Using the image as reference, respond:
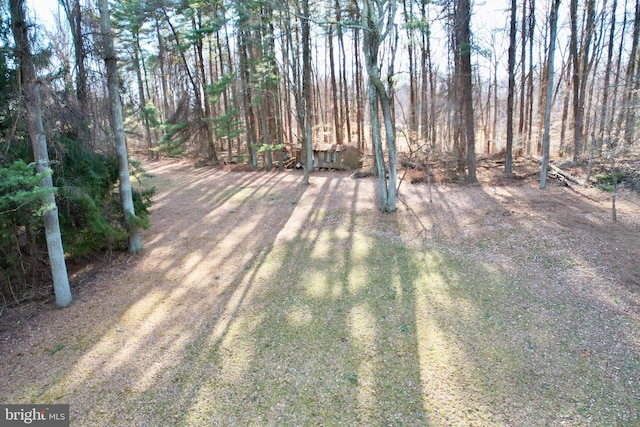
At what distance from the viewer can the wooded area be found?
6.02 m

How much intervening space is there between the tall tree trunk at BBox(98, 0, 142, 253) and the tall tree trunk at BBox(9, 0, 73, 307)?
1998 mm

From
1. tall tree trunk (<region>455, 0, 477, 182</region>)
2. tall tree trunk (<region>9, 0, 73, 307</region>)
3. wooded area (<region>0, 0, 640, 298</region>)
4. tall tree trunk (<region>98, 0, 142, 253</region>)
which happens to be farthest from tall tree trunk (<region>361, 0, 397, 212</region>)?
tall tree trunk (<region>9, 0, 73, 307</region>)

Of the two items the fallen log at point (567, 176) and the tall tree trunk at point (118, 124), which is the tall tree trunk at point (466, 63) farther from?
the tall tree trunk at point (118, 124)

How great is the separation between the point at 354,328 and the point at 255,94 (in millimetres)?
15776

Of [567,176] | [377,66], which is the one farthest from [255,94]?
[567,176]

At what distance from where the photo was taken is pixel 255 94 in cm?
1836

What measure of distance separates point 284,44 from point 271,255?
498 inches

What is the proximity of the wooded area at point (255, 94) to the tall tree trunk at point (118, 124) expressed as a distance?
0.10 ft

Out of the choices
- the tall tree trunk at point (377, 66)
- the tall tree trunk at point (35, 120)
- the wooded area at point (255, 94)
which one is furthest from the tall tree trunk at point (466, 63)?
the tall tree trunk at point (35, 120)

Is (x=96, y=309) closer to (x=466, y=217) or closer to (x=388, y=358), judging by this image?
(x=388, y=358)

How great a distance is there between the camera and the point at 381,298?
613 centimetres

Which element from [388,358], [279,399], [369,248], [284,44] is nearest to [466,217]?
[369,248]

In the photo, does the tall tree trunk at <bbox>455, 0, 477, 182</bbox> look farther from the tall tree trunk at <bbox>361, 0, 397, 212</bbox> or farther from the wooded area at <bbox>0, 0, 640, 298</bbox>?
the tall tree trunk at <bbox>361, 0, 397, 212</bbox>

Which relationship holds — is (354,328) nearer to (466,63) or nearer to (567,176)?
(466,63)
